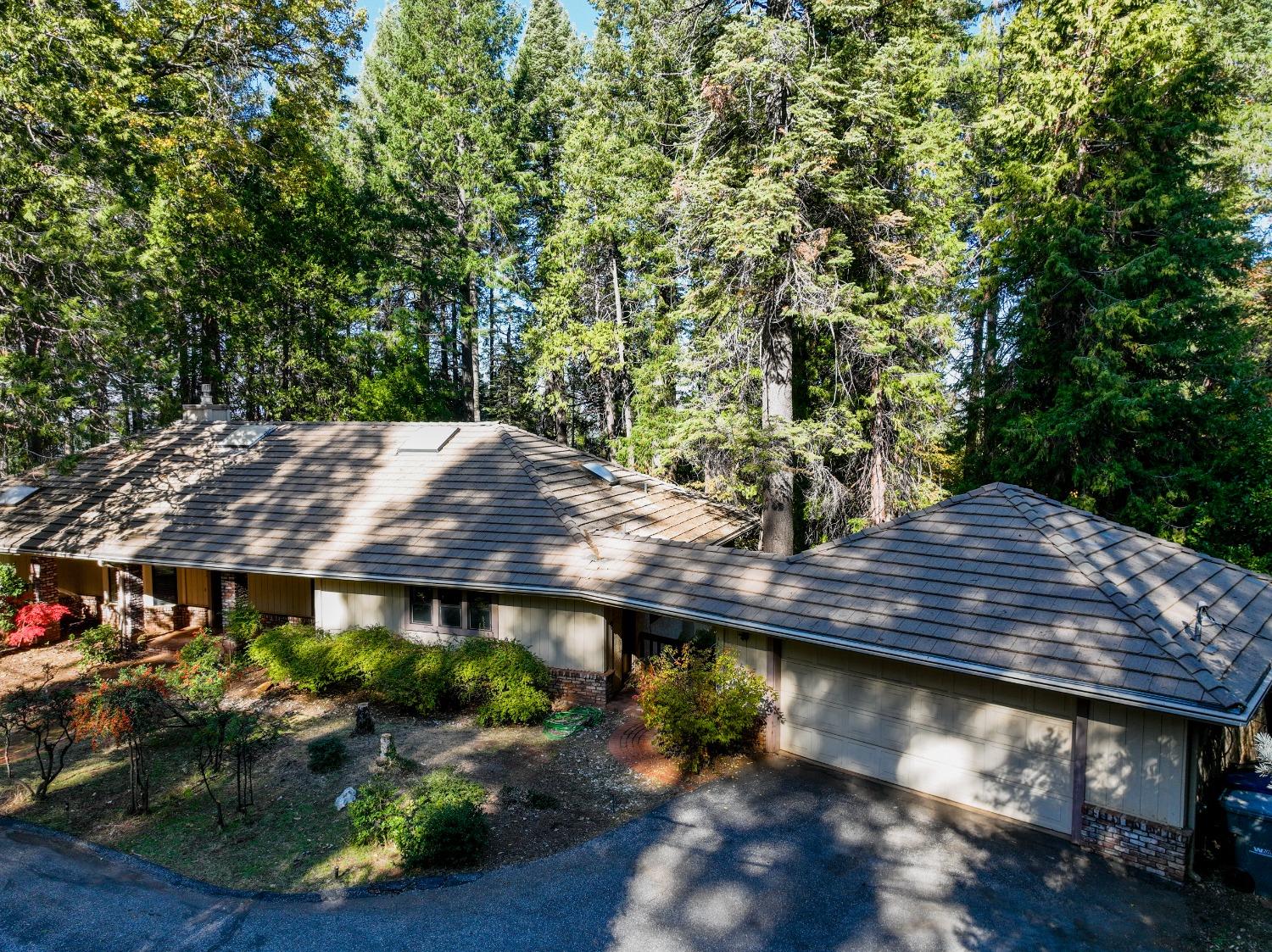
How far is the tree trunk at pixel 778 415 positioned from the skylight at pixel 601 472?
3532 millimetres

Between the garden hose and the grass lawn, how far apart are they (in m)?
0.16

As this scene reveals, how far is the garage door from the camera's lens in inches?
323

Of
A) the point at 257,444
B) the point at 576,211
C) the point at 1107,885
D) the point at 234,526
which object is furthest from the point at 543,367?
the point at 1107,885

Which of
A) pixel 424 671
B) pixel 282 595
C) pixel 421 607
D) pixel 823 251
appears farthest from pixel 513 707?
pixel 823 251

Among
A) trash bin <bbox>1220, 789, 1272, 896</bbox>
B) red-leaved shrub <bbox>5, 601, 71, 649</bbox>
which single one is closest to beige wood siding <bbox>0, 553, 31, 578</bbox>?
red-leaved shrub <bbox>5, 601, 71, 649</bbox>

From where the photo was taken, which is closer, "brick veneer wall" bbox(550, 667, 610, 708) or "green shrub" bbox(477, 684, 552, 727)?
"green shrub" bbox(477, 684, 552, 727)

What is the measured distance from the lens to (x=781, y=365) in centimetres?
1568

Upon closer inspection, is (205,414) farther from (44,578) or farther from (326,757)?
(326,757)

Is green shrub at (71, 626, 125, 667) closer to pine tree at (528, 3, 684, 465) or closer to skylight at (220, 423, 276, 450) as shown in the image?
skylight at (220, 423, 276, 450)

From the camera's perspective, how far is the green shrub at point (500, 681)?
37.5 feet

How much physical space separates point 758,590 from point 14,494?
18533 millimetres

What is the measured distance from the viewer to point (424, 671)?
1182 cm

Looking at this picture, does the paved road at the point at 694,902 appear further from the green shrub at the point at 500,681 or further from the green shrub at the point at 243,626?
the green shrub at the point at 243,626

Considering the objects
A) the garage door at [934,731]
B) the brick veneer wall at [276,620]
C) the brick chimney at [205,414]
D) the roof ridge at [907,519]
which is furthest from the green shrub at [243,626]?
the roof ridge at [907,519]
